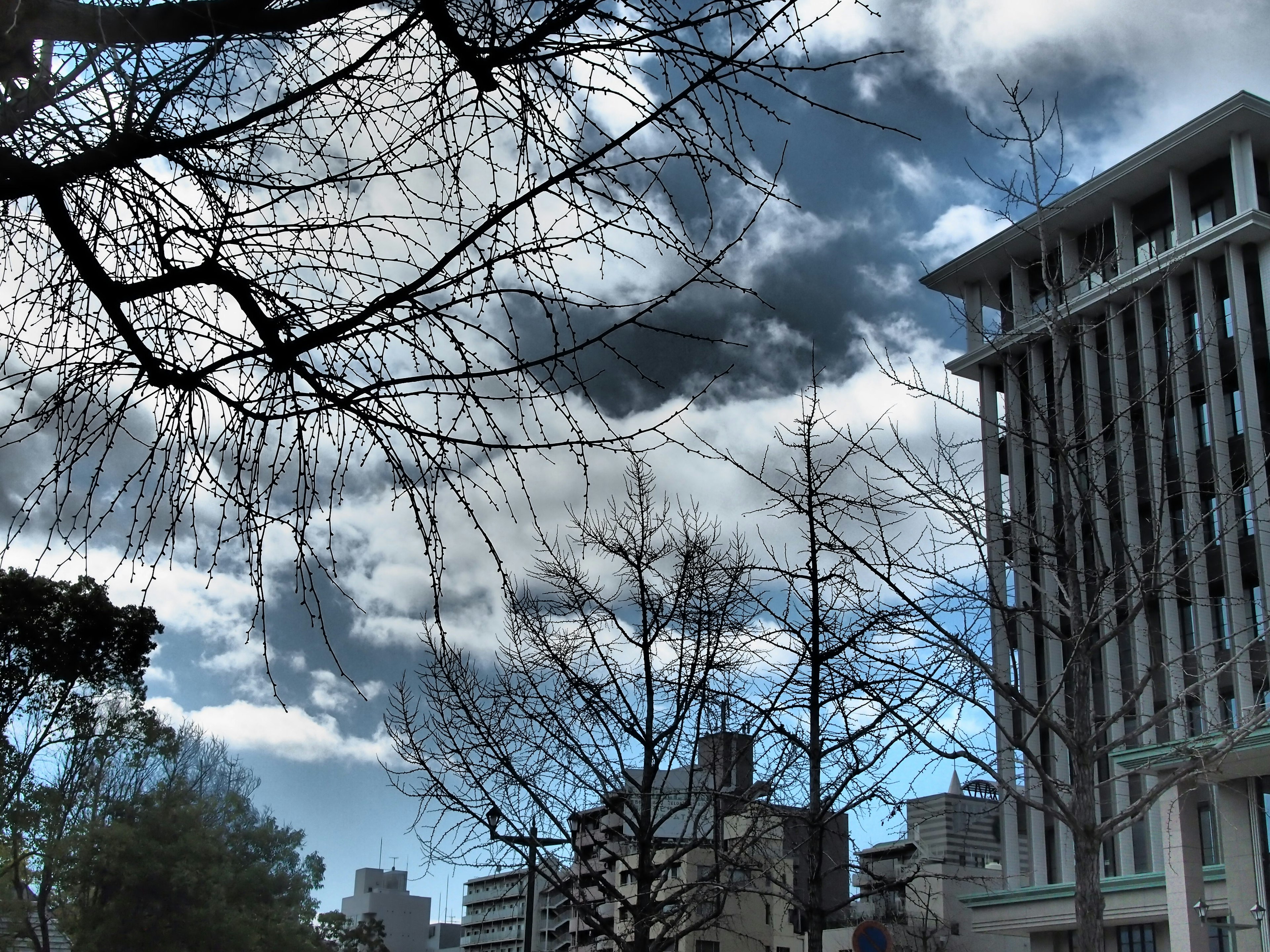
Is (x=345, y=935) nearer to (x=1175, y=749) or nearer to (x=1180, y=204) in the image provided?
(x=1180, y=204)

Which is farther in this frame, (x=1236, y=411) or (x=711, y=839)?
(x=1236, y=411)

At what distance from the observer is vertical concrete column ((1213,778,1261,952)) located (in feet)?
54.7

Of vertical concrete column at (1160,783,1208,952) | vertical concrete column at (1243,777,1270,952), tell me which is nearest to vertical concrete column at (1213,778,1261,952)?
vertical concrete column at (1243,777,1270,952)

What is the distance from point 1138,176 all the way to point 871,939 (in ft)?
114

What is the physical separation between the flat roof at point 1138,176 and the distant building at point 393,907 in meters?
98.8

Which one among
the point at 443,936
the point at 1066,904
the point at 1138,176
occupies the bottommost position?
the point at 443,936

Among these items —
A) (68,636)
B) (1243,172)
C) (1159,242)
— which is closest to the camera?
(68,636)

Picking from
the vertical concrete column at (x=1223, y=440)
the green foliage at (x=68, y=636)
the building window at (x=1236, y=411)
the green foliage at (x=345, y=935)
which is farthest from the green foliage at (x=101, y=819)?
the building window at (x=1236, y=411)

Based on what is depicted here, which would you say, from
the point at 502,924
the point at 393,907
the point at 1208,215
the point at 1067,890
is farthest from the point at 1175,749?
the point at 393,907

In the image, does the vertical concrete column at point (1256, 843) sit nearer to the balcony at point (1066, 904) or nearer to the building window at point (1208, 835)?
the balcony at point (1066, 904)

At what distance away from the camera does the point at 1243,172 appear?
33.8 meters

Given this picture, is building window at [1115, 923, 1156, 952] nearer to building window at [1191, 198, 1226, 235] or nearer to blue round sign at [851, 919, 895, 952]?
blue round sign at [851, 919, 895, 952]

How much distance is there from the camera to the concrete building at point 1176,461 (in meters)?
18.1

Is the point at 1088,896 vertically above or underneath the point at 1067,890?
above
